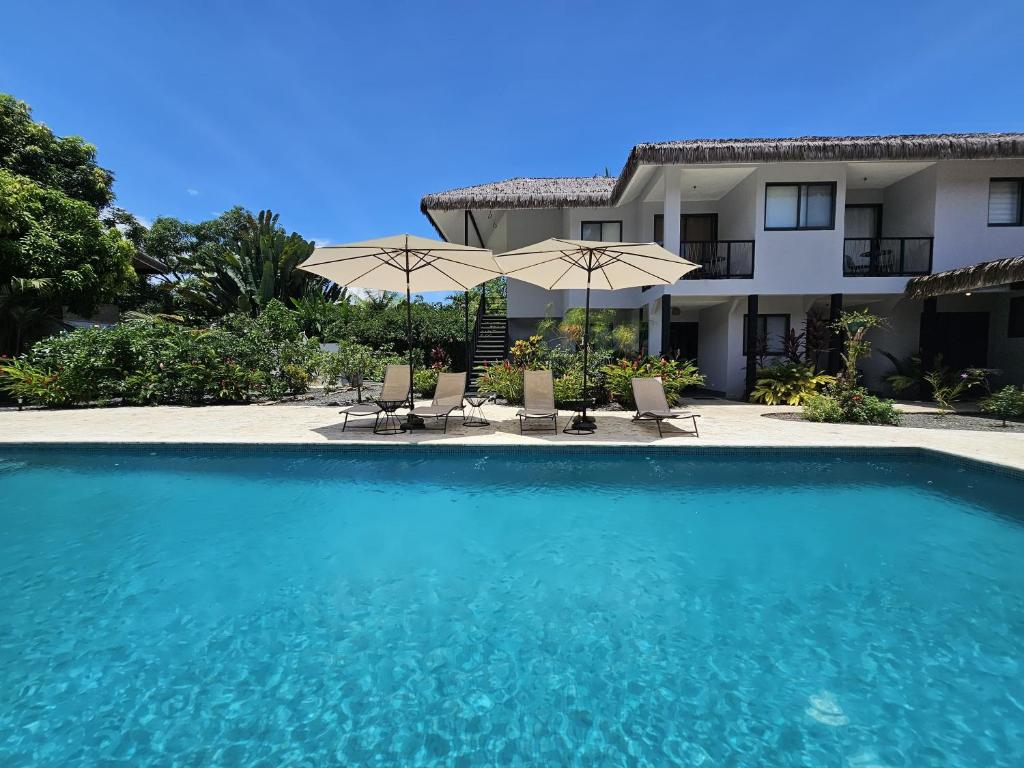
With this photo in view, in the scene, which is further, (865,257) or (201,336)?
(865,257)

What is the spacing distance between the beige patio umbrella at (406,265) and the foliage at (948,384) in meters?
10.1

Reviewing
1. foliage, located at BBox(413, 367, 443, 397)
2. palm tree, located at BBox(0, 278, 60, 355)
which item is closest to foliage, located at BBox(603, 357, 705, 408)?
foliage, located at BBox(413, 367, 443, 397)

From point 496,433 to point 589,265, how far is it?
3.35 metres

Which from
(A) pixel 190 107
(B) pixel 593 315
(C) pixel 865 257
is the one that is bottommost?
(B) pixel 593 315

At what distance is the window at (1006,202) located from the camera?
40.5 ft

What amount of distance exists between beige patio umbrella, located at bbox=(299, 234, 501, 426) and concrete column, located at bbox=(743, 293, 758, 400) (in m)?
7.32

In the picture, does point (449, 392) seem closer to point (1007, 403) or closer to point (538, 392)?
point (538, 392)

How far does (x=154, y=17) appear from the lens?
11.1 metres

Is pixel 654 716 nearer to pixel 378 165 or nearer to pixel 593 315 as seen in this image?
pixel 593 315

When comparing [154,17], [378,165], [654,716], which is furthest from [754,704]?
[378,165]

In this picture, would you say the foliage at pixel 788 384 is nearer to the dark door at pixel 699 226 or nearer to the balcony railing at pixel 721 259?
the balcony railing at pixel 721 259

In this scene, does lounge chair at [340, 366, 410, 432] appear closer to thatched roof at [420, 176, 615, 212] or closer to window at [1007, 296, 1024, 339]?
thatched roof at [420, 176, 615, 212]

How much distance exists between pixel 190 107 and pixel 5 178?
7501 millimetres

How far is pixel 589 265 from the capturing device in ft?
27.8
